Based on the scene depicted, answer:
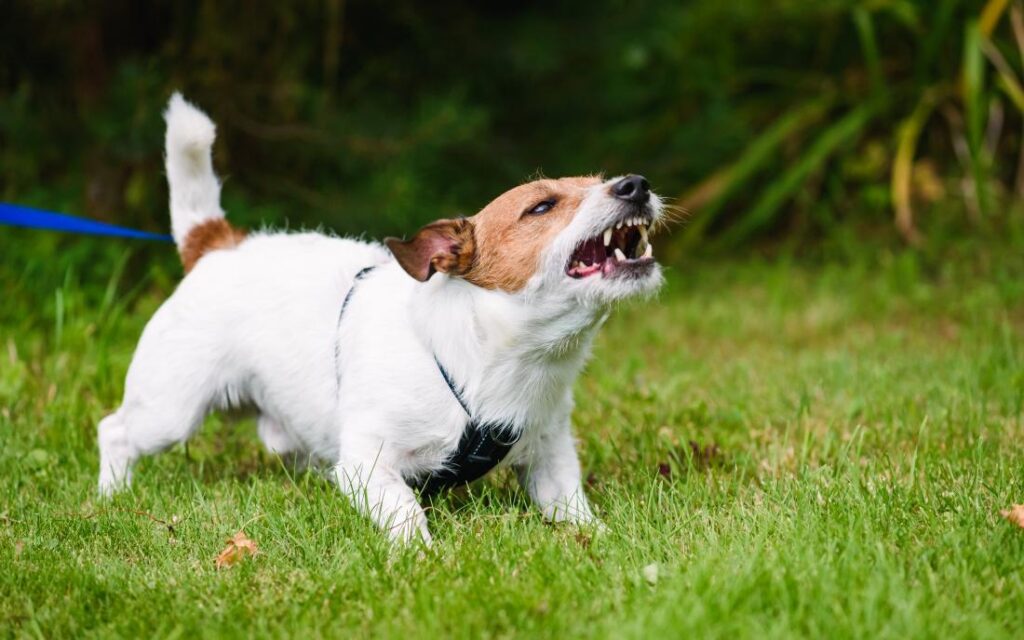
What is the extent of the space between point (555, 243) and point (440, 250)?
13.4 inches

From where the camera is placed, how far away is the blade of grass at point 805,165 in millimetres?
7543

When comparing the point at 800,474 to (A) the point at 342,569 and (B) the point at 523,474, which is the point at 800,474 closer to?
(B) the point at 523,474

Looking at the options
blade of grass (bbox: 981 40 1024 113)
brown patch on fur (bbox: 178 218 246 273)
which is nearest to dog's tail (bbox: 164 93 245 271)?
brown patch on fur (bbox: 178 218 246 273)

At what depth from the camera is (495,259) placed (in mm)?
3119

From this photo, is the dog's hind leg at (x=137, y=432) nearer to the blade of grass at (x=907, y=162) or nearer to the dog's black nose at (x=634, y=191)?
the dog's black nose at (x=634, y=191)

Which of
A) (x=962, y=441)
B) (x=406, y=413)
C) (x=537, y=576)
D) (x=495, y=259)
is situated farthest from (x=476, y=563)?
(x=962, y=441)

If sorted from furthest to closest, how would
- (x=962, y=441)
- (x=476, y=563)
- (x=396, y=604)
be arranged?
(x=962, y=441), (x=476, y=563), (x=396, y=604)

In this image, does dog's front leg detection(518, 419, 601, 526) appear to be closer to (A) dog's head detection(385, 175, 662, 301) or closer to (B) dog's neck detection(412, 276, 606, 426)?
(B) dog's neck detection(412, 276, 606, 426)

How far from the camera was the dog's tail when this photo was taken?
381 centimetres

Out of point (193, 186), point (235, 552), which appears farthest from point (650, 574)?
point (193, 186)

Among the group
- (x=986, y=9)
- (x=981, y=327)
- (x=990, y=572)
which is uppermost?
(x=986, y=9)

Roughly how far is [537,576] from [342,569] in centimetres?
47

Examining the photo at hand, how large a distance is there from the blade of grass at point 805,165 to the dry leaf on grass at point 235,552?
5.39 m

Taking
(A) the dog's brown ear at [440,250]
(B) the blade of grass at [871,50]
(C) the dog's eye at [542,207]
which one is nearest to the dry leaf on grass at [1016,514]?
(C) the dog's eye at [542,207]
